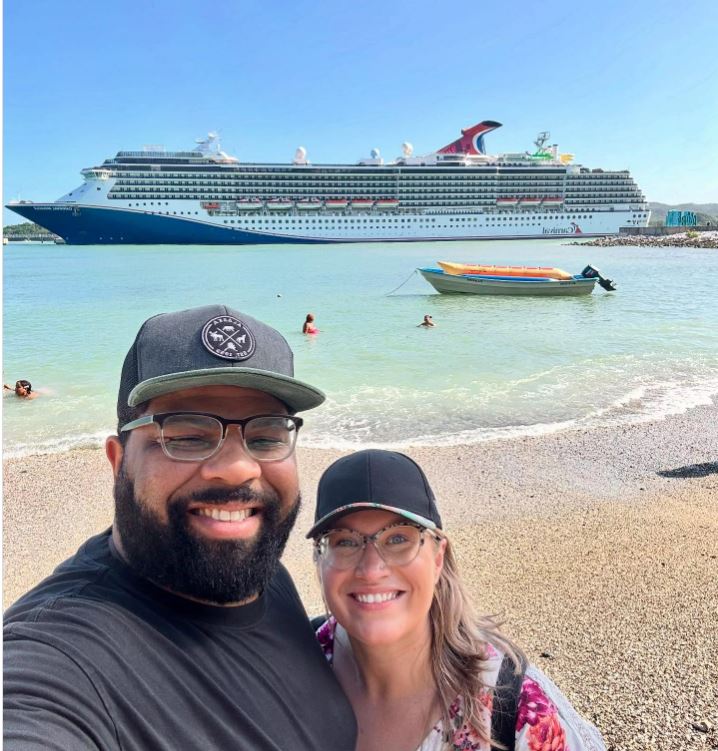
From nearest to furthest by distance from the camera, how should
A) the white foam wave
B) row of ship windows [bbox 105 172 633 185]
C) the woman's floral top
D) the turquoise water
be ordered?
1. the woman's floral top
2. the white foam wave
3. the turquoise water
4. row of ship windows [bbox 105 172 633 185]

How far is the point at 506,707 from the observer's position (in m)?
1.34

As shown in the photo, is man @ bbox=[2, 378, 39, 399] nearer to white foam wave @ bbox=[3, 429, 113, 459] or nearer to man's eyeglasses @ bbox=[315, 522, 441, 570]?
white foam wave @ bbox=[3, 429, 113, 459]

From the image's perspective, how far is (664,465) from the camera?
20.6ft

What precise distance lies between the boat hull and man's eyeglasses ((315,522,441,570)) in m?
21.2

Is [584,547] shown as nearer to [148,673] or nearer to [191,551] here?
[191,551]

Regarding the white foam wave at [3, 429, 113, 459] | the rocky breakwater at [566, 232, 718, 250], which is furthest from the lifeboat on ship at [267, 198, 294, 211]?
the white foam wave at [3, 429, 113, 459]

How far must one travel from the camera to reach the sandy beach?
265cm

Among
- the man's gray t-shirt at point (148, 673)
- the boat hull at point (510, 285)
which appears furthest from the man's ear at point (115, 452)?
the boat hull at point (510, 285)

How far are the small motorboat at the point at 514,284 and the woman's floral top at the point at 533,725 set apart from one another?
2133cm

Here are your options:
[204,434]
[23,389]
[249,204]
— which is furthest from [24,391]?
[249,204]

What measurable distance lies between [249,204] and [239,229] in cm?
247

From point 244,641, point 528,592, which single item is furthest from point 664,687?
point 244,641

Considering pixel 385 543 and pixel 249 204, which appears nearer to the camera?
pixel 385 543

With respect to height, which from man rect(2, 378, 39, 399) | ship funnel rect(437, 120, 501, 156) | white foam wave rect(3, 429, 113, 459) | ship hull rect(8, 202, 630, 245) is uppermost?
ship funnel rect(437, 120, 501, 156)
